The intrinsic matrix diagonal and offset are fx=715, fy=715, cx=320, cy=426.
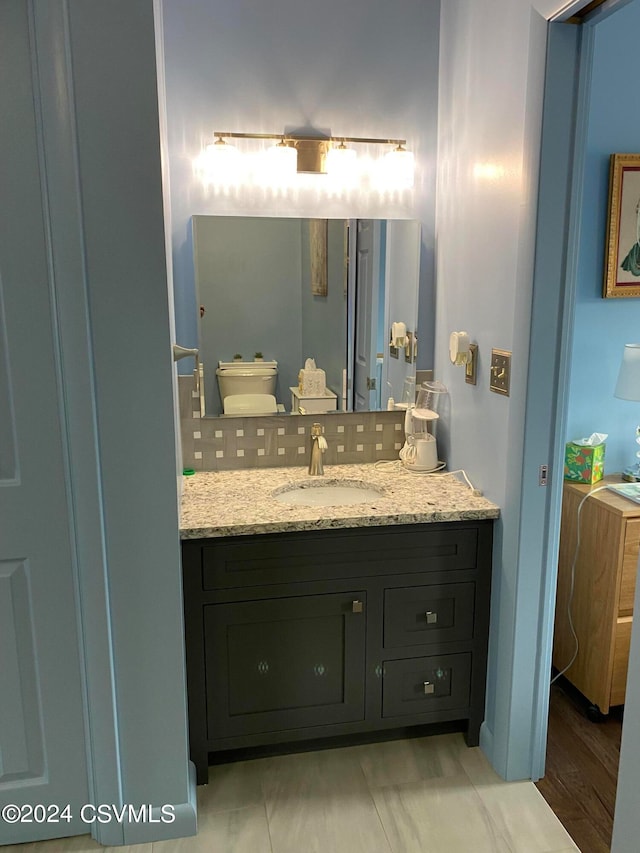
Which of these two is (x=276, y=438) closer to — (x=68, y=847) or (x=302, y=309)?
(x=302, y=309)

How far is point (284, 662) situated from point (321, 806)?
1.40 ft

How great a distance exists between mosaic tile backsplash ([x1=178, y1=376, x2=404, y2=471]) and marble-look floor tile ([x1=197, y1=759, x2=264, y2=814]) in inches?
39.9

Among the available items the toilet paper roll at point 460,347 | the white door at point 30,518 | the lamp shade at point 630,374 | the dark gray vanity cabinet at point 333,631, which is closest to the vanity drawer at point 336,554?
the dark gray vanity cabinet at point 333,631

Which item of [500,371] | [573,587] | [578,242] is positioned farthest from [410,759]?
[578,242]

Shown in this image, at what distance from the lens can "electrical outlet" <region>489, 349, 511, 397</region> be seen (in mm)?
2123

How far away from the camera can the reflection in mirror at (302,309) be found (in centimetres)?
252

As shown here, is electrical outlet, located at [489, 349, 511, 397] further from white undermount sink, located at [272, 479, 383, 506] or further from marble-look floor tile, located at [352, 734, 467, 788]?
marble-look floor tile, located at [352, 734, 467, 788]

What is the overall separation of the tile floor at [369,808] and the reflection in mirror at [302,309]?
4.00ft

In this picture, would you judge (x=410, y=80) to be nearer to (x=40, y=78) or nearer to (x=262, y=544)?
(x=40, y=78)

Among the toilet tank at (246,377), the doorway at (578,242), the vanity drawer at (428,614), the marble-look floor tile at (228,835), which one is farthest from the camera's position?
the toilet tank at (246,377)

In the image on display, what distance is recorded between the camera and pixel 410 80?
101 inches

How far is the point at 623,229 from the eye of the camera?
8.84 feet

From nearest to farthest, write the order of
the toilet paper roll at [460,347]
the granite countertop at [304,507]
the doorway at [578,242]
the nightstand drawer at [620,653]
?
the doorway at [578,242]
the granite countertop at [304,507]
the toilet paper roll at [460,347]
the nightstand drawer at [620,653]

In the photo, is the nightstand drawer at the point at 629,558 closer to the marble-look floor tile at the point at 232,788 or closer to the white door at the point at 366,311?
the white door at the point at 366,311
